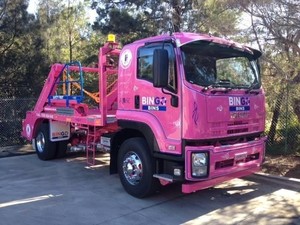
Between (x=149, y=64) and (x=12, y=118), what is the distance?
8.51 metres

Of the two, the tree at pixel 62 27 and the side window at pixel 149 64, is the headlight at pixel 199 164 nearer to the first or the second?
the side window at pixel 149 64

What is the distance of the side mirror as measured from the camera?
5.61m

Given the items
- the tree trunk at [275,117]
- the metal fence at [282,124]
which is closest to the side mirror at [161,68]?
the metal fence at [282,124]

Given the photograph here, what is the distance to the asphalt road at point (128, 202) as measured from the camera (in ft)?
18.5

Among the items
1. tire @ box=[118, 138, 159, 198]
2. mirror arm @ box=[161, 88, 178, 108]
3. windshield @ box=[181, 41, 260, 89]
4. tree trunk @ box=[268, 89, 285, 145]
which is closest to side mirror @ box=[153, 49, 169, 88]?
mirror arm @ box=[161, 88, 178, 108]

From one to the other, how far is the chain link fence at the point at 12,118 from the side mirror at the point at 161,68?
8800 millimetres

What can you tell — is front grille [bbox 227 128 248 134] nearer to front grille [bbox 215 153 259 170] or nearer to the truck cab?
the truck cab

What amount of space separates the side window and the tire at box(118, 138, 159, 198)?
1108mm

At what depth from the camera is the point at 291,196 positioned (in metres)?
6.77

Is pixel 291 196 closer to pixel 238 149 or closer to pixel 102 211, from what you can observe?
pixel 238 149

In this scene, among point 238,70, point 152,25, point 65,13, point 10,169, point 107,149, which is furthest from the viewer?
point 65,13

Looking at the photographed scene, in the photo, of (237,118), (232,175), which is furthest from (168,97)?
(232,175)

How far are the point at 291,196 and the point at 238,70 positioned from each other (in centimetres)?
237

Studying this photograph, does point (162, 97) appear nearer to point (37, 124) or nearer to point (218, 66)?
point (218, 66)
